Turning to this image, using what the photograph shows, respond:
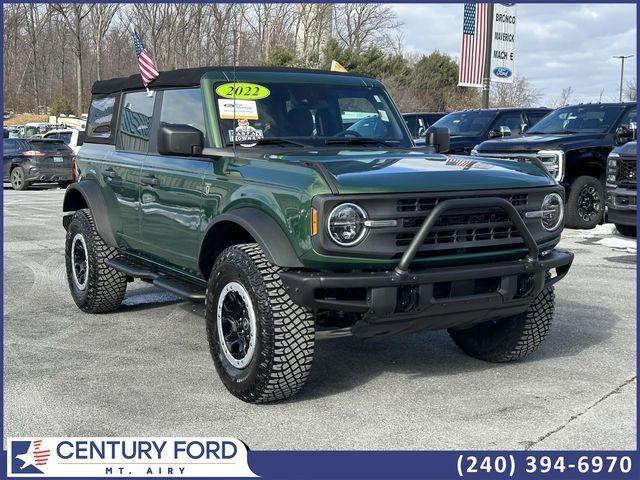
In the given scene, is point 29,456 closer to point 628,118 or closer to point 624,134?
point 624,134

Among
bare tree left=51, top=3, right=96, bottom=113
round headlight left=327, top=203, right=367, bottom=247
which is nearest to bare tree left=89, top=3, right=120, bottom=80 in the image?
bare tree left=51, top=3, right=96, bottom=113

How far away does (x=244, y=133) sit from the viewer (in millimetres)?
5227

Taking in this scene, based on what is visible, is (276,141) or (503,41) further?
(503,41)

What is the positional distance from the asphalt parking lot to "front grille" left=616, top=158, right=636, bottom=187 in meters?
3.66

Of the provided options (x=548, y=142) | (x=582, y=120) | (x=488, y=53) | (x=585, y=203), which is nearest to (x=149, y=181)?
(x=548, y=142)

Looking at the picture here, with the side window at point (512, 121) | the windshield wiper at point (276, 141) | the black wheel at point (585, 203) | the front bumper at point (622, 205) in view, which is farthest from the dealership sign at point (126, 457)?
the side window at point (512, 121)

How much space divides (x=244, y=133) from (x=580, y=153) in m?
8.42

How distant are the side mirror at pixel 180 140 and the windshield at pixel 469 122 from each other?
34.3ft

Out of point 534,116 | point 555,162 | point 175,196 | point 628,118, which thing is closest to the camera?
point 175,196

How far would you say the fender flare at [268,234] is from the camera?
424 cm

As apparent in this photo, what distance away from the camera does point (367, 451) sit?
3.88m

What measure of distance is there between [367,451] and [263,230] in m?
1.30

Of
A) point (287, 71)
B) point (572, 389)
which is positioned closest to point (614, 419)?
point (572, 389)

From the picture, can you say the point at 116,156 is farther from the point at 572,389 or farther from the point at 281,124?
the point at 572,389
